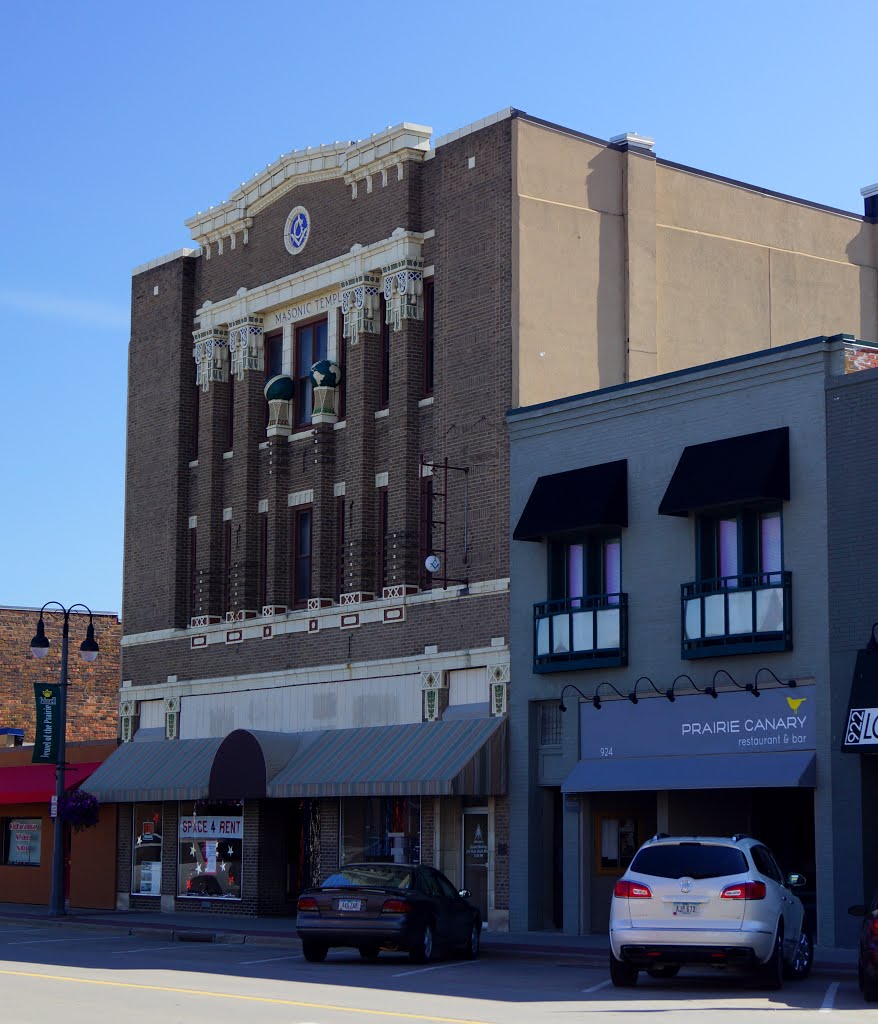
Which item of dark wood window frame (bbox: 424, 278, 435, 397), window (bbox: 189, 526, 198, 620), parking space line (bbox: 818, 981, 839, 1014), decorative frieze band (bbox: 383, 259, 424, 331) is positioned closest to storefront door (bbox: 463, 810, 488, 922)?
dark wood window frame (bbox: 424, 278, 435, 397)

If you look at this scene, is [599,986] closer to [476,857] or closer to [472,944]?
[472,944]

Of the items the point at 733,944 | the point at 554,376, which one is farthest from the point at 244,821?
the point at 733,944

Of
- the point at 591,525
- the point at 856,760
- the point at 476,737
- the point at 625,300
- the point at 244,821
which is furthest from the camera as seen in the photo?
the point at 244,821

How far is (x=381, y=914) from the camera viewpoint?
23.5 m

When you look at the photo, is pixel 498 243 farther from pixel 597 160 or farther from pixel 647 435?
pixel 647 435

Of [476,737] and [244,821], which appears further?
[244,821]

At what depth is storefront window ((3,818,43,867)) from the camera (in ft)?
144

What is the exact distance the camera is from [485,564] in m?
32.6

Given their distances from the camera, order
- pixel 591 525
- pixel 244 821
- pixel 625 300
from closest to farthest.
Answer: pixel 591 525, pixel 625 300, pixel 244 821

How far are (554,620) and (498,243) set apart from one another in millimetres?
7500

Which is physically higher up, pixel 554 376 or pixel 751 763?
pixel 554 376

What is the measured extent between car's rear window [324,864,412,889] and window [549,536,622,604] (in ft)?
24.0

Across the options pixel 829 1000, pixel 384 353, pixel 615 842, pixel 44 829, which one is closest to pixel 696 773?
pixel 615 842

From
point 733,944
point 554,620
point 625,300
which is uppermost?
point 625,300
